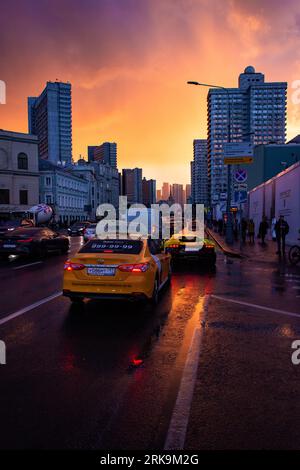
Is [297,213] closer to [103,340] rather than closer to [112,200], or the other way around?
[103,340]

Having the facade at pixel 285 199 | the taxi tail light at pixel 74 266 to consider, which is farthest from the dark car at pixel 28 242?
the facade at pixel 285 199

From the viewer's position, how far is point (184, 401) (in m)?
3.97

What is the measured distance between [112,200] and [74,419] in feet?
553

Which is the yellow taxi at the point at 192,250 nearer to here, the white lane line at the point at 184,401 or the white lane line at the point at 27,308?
the white lane line at the point at 27,308

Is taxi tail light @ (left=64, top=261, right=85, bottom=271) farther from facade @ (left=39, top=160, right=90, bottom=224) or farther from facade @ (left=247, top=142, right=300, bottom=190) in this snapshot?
facade @ (left=39, top=160, right=90, bottom=224)

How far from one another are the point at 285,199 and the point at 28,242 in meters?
17.9

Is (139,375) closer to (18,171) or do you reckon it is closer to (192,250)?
(192,250)

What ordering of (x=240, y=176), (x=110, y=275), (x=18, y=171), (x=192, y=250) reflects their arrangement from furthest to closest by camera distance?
(x=18, y=171), (x=240, y=176), (x=192, y=250), (x=110, y=275)

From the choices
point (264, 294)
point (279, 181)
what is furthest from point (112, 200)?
point (264, 294)

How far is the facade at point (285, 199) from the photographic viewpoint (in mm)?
24797

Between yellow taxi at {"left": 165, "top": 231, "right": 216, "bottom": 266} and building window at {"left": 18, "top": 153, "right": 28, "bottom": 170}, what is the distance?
58502mm

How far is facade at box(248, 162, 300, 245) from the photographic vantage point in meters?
24.8

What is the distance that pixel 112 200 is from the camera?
170625 millimetres

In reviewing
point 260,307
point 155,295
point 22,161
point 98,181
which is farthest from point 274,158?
point 98,181
